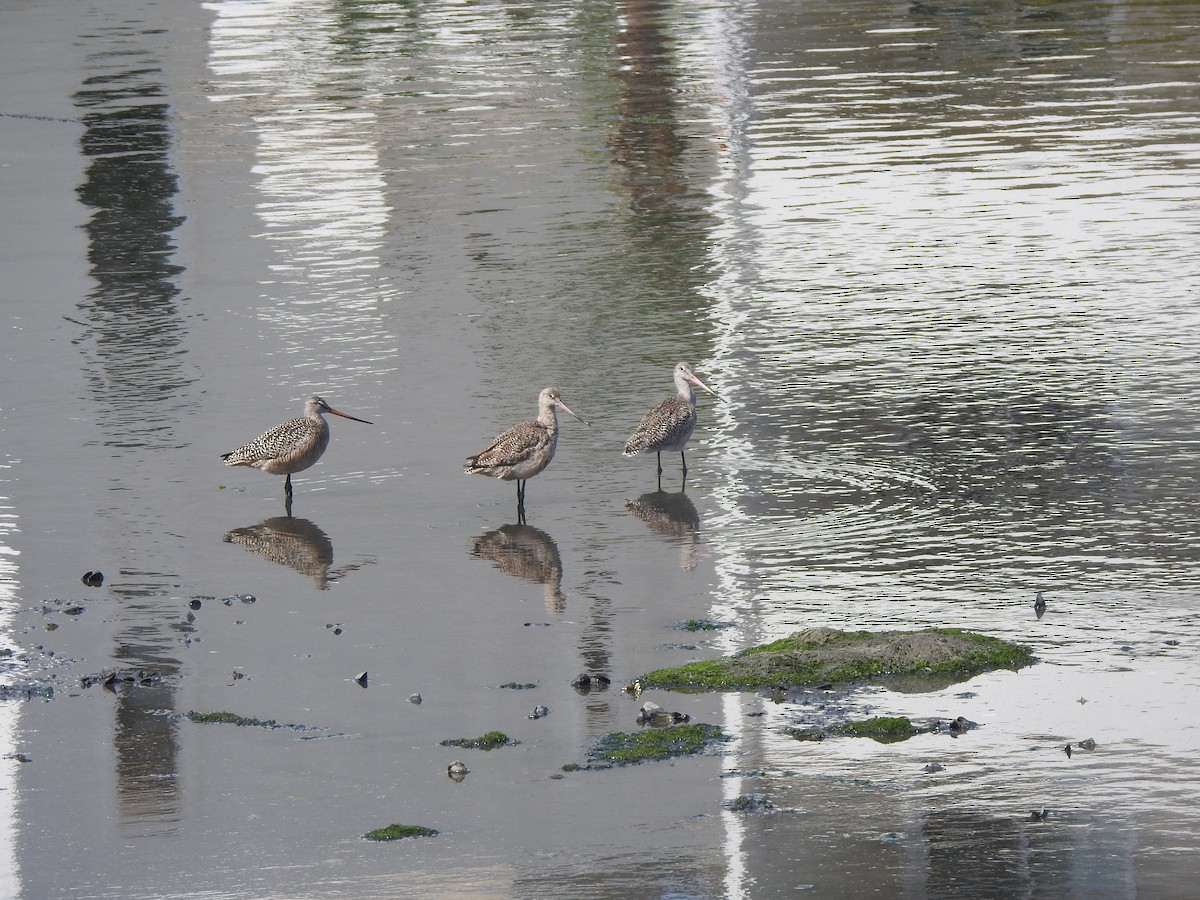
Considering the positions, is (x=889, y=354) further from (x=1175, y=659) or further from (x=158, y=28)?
(x=158, y=28)

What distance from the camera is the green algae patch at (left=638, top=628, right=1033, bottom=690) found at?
1102 cm

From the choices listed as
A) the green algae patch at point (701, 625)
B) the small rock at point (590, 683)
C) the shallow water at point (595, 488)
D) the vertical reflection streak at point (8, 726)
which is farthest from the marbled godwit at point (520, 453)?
the small rock at point (590, 683)

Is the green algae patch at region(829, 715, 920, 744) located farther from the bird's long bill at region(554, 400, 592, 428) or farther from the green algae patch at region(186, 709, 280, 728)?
the bird's long bill at region(554, 400, 592, 428)

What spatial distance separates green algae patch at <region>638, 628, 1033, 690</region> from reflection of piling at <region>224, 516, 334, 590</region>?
314 centimetres

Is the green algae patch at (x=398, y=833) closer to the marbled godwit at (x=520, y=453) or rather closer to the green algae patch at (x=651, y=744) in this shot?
the green algae patch at (x=651, y=744)

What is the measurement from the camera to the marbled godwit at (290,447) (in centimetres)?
1531

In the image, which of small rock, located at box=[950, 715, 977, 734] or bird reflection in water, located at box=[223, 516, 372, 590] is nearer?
small rock, located at box=[950, 715, 977, 734]

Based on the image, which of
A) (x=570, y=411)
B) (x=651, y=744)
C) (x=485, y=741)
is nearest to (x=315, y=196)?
(x=570, y=411)

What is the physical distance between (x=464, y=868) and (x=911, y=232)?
54.6ft

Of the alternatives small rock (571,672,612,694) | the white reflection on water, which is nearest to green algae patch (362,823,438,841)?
small rock (571,672,612,694)

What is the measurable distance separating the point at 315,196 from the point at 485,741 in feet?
61.8

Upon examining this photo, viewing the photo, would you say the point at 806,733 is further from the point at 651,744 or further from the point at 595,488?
the point at 595,488

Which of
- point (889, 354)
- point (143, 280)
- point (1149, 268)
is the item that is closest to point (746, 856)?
point (889, 354)

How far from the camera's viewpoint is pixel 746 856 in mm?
8867
